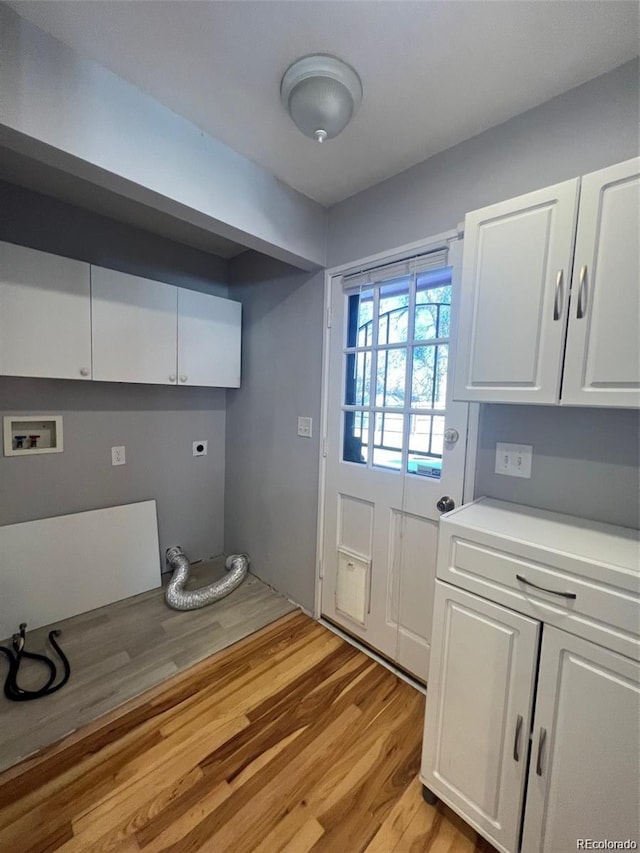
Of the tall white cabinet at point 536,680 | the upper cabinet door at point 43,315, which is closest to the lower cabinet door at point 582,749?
the tall white cabinet at point 536,680

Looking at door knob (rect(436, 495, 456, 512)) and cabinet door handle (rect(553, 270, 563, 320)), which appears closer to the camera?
cabinet door handle (rect(553, 270, 563, 320))

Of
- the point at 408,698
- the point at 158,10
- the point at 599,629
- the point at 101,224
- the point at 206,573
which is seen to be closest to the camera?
the point at 599,629

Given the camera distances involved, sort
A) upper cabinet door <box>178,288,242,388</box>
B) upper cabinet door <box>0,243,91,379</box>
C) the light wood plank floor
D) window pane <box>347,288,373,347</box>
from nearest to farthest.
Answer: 1. the light wood plank floor
2. upper cabinet door <box>0,243,91,379</box>
3. window pane <box>347,288,373,347</box>
4. upper cabinet door <box>178,288,242,388</box>

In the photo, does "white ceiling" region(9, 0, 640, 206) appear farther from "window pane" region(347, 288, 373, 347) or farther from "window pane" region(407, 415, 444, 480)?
"window pane" region(407, 415, 444, 480)

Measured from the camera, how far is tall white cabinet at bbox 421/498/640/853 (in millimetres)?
854

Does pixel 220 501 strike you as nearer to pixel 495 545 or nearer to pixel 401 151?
pixel 495 545

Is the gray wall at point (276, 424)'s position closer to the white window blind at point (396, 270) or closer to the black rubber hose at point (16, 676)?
the white window blind at point (396, 270)

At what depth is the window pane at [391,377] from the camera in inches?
69.2

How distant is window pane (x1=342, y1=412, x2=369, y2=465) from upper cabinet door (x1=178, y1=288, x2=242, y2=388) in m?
1.04

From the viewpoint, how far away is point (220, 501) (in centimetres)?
293

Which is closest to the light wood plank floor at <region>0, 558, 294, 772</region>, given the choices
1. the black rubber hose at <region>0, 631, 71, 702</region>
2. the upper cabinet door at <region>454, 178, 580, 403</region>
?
the black rubber hose at <region>0, 631, 71, 702</region>

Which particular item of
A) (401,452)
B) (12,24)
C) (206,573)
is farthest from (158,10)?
(206,573)

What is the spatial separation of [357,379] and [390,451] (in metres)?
0.45

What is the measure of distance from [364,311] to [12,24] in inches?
62.2
